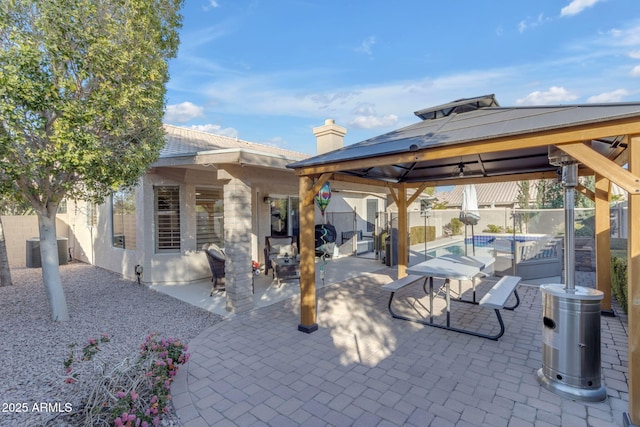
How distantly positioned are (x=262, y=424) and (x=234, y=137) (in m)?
11.5

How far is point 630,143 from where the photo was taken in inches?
104

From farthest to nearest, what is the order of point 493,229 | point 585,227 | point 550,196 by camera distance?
point 550,196 → point 493,229 → point 585,227

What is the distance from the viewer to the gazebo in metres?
2.62

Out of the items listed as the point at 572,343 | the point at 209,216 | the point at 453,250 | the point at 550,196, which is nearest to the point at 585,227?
the point at 453,250

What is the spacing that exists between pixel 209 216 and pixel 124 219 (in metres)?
2.50

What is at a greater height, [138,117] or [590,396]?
[138,117]

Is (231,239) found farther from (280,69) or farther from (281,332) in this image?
(280,69)

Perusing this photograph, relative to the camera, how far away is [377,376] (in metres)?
3.50

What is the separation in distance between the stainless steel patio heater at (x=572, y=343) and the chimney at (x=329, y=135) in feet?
23.7

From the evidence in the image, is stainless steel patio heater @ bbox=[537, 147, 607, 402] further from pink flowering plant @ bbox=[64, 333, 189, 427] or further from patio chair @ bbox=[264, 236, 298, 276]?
patio chair @ bbox=[264, 236, 298, 276]

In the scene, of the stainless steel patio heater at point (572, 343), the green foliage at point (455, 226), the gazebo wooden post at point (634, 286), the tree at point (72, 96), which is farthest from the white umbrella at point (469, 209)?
the tree at point (72, 96)

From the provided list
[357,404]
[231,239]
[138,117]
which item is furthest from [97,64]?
[357,404]

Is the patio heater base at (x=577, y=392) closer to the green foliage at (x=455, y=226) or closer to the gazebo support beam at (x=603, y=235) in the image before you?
the gazebo support beam at (x=603, y=235)

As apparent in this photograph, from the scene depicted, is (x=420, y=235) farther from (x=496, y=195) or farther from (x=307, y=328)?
(x=496, y=195)
